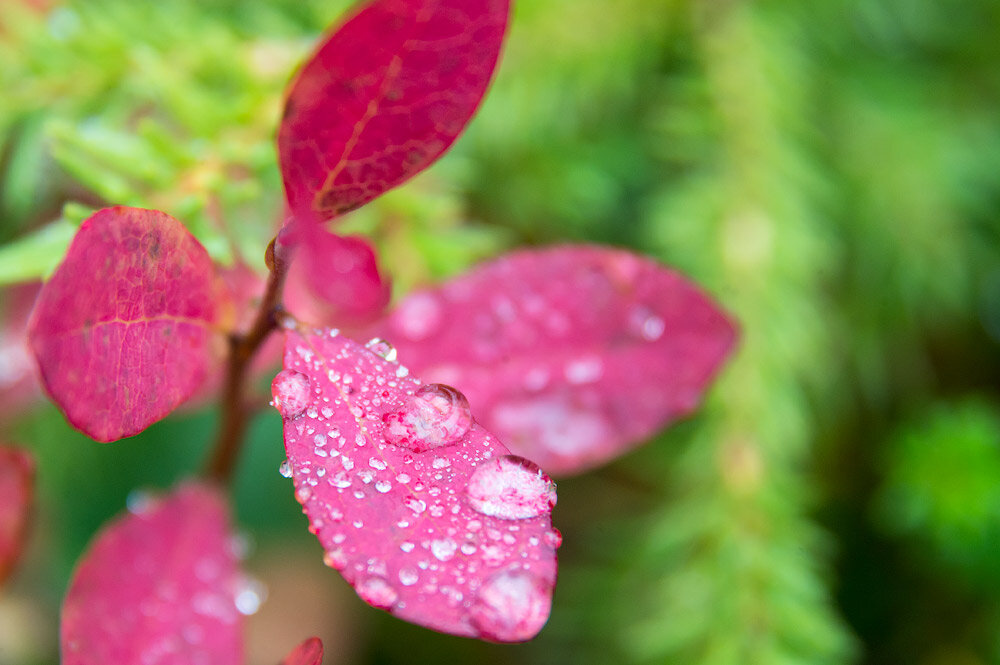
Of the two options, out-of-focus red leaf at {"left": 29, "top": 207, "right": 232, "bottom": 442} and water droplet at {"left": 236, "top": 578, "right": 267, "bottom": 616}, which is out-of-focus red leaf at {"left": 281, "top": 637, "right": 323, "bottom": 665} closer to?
out-of-focus red leaf at {"left": 29, "top": 207, "right": 232, "bottom": 442}

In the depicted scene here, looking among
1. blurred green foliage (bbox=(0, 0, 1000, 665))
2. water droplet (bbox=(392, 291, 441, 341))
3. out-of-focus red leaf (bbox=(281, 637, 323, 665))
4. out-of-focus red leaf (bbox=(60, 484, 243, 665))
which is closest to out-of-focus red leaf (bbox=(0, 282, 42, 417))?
blurred green foliage (bbox=(0, 0, 1000, 665))

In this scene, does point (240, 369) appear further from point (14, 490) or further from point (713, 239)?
point (713, 239)

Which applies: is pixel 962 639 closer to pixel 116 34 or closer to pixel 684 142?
pixel 684 142

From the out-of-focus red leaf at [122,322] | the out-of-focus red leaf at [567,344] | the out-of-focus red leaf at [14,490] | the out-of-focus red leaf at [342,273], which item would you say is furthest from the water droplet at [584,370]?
the out-of-focus red leaf at [14,490]

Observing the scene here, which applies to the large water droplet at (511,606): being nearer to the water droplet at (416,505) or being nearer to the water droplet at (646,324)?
the water droplet at (416,505)

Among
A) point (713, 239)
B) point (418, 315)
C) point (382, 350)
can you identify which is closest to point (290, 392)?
point (382, 350)
